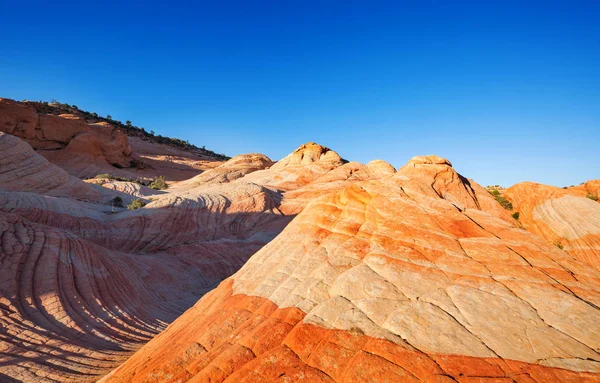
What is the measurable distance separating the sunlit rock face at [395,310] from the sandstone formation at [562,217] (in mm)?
11957

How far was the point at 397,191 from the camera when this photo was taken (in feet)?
27.0

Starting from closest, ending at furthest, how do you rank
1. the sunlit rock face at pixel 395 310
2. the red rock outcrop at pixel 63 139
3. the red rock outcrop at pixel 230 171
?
1. the sunlit rock face at pixel 395 310
2. the red rock outcrop at pixel 63 139
3. the red rock outcrop at pixel 230 171

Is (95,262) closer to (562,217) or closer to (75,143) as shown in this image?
(562,217)

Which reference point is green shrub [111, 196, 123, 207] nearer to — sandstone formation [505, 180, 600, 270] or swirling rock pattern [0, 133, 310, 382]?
swirling rock pattern [0, 133, 310, 382]

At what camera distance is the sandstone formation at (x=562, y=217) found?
1506 cm

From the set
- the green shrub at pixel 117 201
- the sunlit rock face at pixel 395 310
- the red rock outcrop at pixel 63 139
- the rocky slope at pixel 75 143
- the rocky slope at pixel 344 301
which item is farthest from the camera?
the rocky slope at pixel 75 143

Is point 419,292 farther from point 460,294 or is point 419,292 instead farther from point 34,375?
point 34,375

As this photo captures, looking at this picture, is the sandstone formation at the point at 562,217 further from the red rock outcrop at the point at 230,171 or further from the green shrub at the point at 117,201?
the red rock outcrop at the point at 230,171

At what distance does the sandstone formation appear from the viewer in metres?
15.1

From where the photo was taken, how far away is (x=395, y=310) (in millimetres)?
5098

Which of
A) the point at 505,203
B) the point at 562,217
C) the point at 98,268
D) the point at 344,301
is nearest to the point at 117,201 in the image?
the point at 98,268

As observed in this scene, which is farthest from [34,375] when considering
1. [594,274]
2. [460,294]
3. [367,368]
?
[594,274]

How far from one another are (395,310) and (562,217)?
17.0 m

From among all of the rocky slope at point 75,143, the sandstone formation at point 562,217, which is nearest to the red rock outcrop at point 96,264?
the sandstone formation at point 562,217
